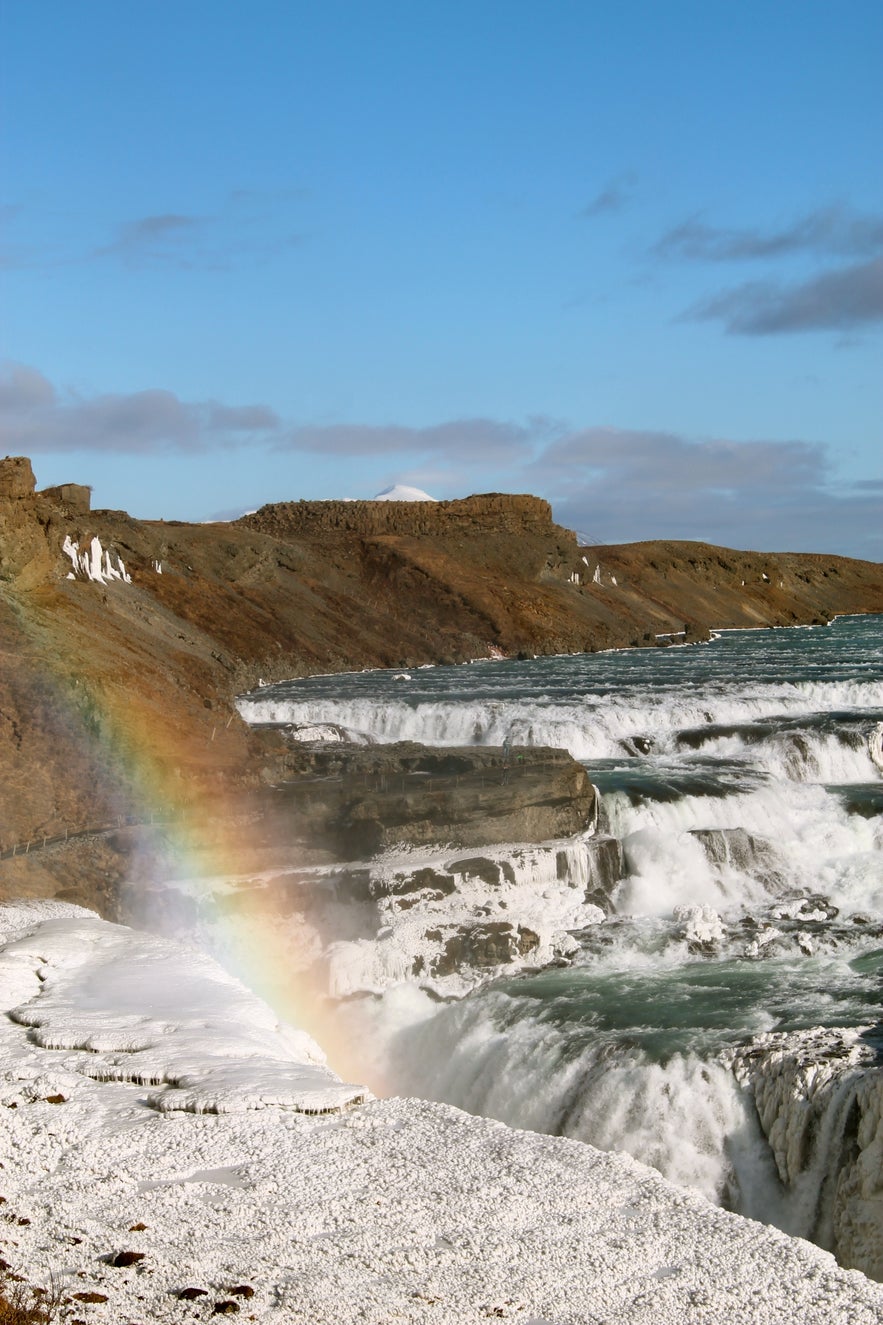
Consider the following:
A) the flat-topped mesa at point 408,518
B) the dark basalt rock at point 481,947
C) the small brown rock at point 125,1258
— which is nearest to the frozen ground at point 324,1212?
the small brown rock at point 125,1258

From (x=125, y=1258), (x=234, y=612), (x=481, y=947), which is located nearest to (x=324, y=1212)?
(x=125, y=1258)

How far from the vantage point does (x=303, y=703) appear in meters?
39.5

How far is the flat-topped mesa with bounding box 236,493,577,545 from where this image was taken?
8381 cm

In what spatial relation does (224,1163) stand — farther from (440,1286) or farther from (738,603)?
(738,603)

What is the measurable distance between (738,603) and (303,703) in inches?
2705

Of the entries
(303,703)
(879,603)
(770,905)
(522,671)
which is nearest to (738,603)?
(879,603)

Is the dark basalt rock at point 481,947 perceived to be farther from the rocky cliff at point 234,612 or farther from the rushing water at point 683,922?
the rocky cliff at point 234,612

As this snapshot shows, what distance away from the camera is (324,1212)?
336 inches

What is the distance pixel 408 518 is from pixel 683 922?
6717cm

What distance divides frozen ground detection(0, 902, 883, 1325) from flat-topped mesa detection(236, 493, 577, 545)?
72.1 metres

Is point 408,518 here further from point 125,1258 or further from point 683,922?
point 125,1258

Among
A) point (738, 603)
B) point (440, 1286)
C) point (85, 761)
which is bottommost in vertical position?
point (440, 1286)

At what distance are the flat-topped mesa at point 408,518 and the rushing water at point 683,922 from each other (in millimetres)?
41594

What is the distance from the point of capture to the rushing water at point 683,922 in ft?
45.2
